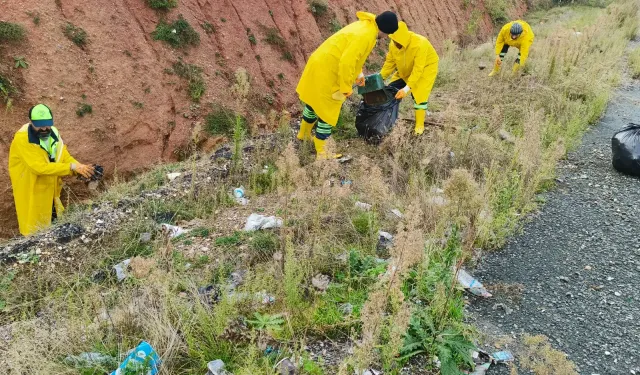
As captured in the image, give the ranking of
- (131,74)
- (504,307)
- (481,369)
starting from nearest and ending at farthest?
1. (481,369)
2. (504,307)
3. (131,74)

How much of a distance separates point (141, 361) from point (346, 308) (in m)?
1.15

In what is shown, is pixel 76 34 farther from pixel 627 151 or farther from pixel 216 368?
pixel 627 151

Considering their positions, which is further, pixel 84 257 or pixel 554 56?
pixel 554 56

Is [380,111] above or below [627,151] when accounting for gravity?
above

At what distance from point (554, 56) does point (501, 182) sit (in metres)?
4.56

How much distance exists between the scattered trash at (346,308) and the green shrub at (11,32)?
455 cm

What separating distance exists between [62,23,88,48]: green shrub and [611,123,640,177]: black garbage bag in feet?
19.4

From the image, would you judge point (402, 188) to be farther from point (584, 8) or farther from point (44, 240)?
point (584, 8)

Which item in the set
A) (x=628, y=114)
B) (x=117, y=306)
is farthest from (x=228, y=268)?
(x=628, y=114)

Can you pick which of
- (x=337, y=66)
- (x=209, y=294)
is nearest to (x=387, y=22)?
(x=337, y=66)

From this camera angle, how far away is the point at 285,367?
2209 mm

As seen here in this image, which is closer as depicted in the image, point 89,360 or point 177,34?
point 89,360

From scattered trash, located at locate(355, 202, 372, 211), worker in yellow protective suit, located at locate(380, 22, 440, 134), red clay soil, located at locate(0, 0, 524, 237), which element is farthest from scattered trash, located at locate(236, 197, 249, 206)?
worker in yellow protective suit, located at locate(380, 22, 440, 134)

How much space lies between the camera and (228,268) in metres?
3.27
